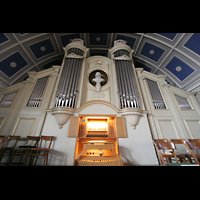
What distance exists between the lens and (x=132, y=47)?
7.43 metres

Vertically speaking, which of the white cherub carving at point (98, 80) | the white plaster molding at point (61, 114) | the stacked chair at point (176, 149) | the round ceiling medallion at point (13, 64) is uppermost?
the round ceiling medallion at point (13, 64)

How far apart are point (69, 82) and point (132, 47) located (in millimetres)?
5073

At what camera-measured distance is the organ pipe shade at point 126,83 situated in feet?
15.4

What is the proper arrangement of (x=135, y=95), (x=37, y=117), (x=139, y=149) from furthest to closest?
(x=135, y=95)
(x=37, y=117)
(x=139, y=149)

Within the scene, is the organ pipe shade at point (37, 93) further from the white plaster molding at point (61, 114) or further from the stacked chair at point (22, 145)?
the stacked chair at point (22, 145)

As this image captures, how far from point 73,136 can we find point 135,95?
3.17m

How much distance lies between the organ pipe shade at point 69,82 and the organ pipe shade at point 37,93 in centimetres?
100

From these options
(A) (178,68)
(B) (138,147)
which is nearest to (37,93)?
(B) (138,147)

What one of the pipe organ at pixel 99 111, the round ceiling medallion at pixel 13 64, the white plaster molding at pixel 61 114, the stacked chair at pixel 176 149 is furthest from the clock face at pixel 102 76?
the round ceiling medallion at pixel 13 64

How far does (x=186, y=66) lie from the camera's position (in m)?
6.02

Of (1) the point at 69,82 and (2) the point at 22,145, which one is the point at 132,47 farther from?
(2) the point at 22,145

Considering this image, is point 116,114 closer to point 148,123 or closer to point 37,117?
point 148,123
